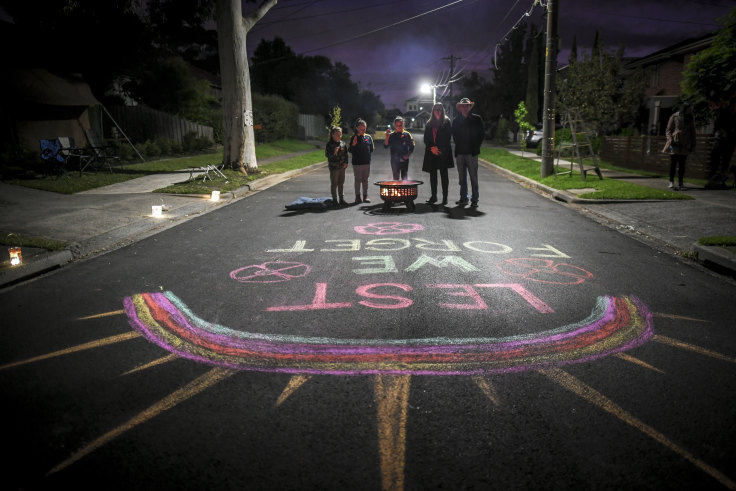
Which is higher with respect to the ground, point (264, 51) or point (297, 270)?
point (264, 51)

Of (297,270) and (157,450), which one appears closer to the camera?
(157,450)

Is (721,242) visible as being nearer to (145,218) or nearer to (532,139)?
(145,218)

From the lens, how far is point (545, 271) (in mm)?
5738

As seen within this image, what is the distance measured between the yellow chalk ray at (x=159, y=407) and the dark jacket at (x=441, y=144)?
765cm

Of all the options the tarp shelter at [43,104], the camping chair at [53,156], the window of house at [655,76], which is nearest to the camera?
the camping chair at [53,156]

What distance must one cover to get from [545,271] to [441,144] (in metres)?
5.00

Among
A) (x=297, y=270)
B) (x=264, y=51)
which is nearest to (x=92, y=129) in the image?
(x=297, y=270)

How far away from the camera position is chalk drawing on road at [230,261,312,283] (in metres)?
5.47

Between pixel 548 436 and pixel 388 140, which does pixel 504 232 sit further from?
pixel 548 436

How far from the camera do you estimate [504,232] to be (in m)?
7.91

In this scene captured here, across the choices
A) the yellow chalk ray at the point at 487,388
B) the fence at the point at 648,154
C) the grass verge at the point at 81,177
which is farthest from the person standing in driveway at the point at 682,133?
Answer: the grass verge at the point at 81,177

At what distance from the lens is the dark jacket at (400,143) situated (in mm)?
10805

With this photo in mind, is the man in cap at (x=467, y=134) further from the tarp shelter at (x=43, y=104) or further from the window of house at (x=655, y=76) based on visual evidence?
the window of house at (x=655, y=76)

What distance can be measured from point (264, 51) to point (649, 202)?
60953 millimetres
